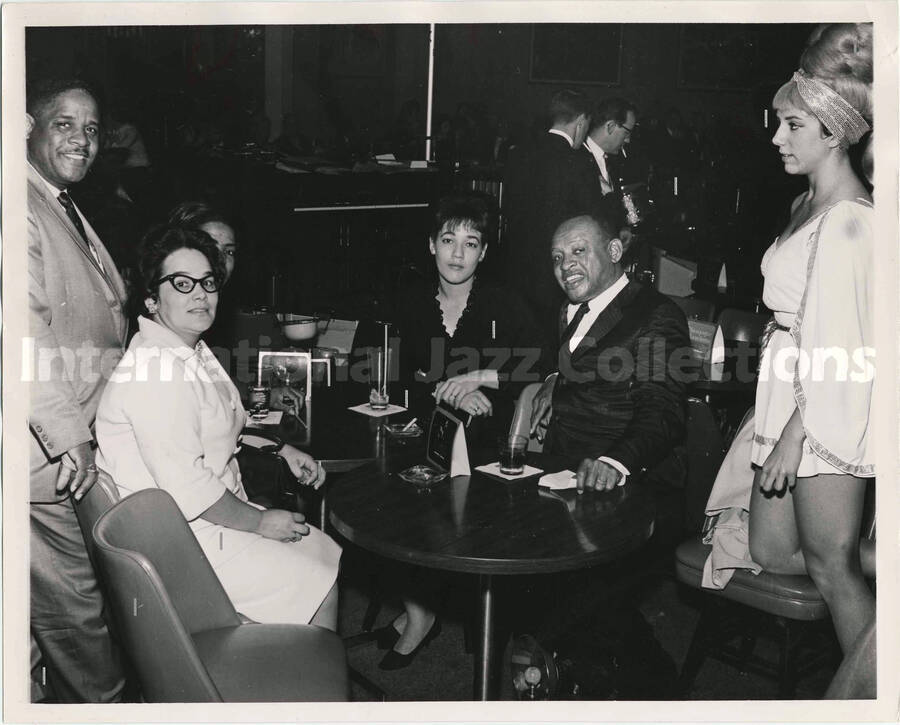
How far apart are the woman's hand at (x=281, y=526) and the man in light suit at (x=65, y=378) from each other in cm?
44

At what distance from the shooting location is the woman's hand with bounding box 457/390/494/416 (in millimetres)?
2957

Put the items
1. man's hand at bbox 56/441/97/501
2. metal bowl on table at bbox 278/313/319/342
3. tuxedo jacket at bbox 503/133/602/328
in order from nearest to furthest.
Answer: man's hand at bbox 56/441/97/501 → metal bowl on table at bbox 278/313/319/342 → tuxedo jacket at bbox 503/133/602/328

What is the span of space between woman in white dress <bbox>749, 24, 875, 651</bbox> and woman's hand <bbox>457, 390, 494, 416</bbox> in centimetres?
96

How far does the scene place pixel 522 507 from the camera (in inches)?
86.7

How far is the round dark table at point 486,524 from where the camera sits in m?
1.93

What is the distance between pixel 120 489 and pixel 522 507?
100 centimetres

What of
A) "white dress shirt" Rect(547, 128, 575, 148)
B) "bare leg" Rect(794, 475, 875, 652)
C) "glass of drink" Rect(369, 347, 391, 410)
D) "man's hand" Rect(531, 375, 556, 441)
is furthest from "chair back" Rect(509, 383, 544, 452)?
"white dress shirt" Rect(547, 128, 575, 148)

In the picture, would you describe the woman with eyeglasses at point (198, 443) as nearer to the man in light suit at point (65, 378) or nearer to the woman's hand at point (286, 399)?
the man in light suit at point (65, 378)

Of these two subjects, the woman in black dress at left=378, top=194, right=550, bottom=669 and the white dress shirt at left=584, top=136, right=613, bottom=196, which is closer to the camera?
the woman in black dress at left=378, top=194, right=550, bottom=669

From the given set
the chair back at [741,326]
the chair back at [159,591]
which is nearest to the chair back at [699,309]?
the chair back at [741,326]

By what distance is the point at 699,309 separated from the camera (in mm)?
4098

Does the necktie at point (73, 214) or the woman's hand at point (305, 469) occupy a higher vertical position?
Answer: the necktie at point (73, 214)

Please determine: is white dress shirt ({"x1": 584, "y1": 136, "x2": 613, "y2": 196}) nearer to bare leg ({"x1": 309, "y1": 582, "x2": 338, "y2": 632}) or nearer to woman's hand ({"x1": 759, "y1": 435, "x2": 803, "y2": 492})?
woman's hand ({"x1": 759, "y1": 435, "x2": 803, "y2": 492})

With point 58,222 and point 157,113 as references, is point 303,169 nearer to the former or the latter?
point 157,113
